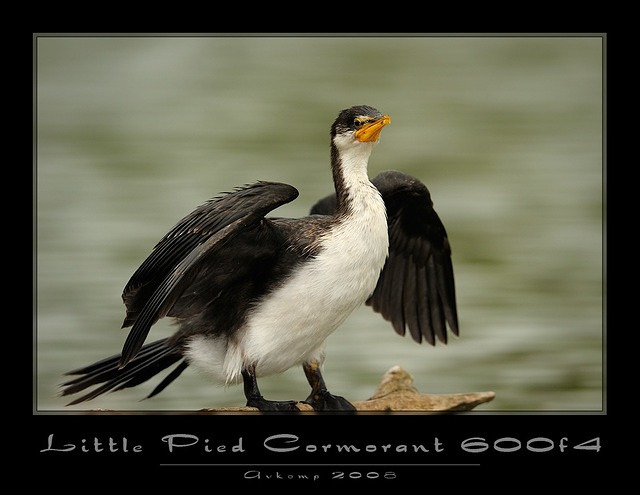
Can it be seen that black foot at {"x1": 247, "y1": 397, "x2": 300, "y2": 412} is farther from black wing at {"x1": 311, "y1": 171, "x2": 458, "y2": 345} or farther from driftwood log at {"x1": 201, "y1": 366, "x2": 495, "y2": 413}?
black wing at {"x1": 311, "y1": 171, "x2": 458, "y2": 345}

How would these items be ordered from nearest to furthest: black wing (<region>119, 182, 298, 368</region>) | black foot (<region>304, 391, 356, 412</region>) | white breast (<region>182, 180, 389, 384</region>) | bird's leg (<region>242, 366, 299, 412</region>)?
black wing (<region>119, 182, 298, 368</region>) → white breast (<region>182, 180, 389, 384</region>) → bird's leg (<region>242, 366, 299, 412</region>) → black foot (<region>304, 391, 356, 412</region>)

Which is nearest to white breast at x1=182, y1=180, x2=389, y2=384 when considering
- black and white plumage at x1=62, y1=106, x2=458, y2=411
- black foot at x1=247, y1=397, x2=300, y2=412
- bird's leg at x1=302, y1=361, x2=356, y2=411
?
black and white plumage at x1=62, y1=106, x2=458, y2=411

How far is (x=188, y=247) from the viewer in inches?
169

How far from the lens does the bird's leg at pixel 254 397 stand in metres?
4.56

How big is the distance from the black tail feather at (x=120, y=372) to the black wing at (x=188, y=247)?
472mm

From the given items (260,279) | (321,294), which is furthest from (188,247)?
(321,294)

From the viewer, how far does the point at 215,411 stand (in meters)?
4.56

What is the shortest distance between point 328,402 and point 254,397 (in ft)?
1.55

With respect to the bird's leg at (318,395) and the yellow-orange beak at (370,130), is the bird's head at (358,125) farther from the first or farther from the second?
the bird's leg at (318,395)

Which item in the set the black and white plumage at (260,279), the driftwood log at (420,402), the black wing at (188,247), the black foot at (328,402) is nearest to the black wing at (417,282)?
the driftwood log at (420,402)

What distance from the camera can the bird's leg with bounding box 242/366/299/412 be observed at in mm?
4562

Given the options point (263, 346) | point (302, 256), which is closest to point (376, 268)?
point (302, 256)
